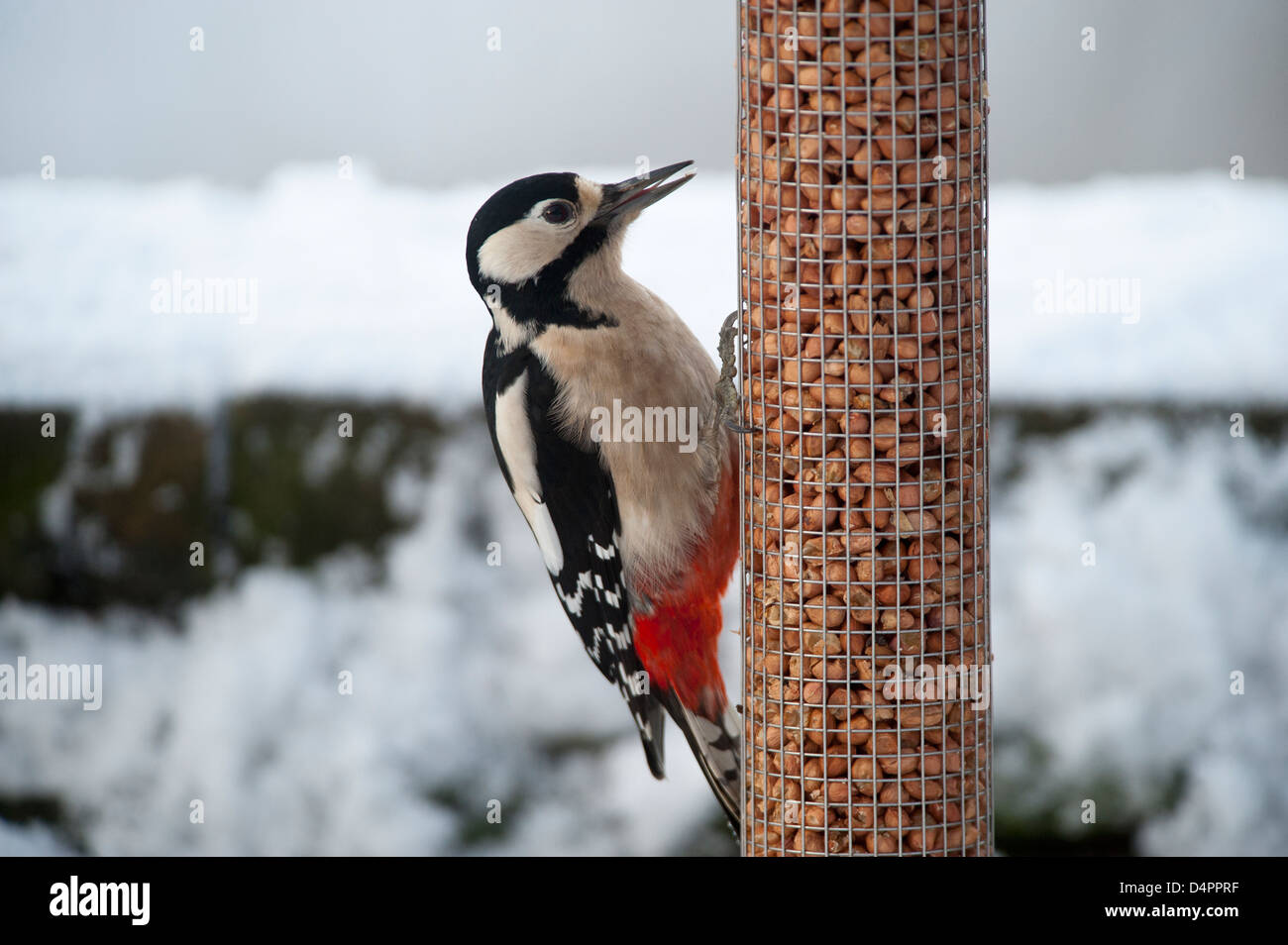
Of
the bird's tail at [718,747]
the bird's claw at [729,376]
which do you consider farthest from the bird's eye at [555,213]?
the bird's tail at [718,747]

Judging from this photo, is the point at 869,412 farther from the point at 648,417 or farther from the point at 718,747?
the point at 718,747

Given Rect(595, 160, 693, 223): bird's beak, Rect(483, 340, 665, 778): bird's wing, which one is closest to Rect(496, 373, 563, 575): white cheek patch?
Rect(483, 340, 665, 778): bird's wing

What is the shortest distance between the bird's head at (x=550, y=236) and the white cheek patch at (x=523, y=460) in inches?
4.1

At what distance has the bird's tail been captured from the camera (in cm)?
195

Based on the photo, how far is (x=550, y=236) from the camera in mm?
1825

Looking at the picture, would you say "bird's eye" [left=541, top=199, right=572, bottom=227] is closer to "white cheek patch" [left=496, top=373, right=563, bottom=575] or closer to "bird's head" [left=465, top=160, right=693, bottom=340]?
"bird's head" [left=465, top=160, right=693, bottom=340]

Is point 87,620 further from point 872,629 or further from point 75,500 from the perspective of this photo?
point 872,629

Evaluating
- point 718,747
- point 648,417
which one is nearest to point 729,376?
point 648,417

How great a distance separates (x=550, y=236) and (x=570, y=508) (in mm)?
360

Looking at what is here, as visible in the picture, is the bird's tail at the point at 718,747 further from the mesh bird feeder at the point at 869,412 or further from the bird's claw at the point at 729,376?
the bird's claw at the point at 729,376

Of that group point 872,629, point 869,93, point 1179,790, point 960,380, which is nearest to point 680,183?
point 869,93

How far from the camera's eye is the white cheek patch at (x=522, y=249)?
1.82 meters

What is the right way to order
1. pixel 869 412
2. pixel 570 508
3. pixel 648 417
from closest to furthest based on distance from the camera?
1. pixel 869 412
2. pixel 648 417
3. pixel 570 508

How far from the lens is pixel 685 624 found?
6.34ft
